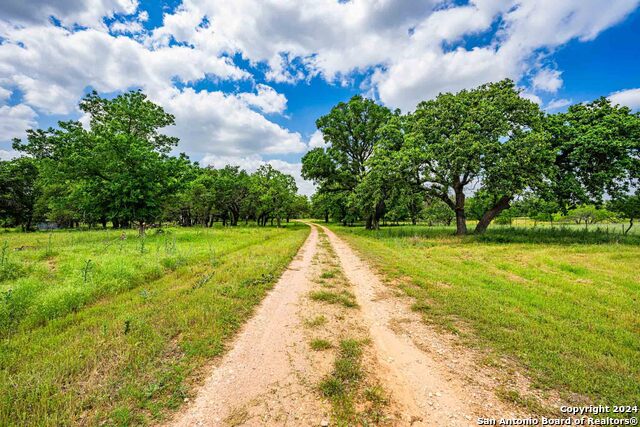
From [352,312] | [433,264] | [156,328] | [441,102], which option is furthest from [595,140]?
[156,328]

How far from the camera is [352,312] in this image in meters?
6.52

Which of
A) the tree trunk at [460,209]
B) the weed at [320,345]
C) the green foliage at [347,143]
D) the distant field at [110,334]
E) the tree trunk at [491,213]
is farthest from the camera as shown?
the green foliage at [347,143]

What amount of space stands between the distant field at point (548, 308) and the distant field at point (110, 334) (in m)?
5.33

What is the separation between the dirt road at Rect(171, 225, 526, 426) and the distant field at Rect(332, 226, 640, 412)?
942 mm

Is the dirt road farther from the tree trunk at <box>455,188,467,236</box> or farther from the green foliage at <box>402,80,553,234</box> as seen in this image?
the tree trunk at <box>455,188,467,236</box>

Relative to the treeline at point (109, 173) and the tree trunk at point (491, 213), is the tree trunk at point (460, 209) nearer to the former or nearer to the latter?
the tree trunk at point (491, 213)

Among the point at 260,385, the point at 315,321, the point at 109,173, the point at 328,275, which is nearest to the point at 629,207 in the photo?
the point at 328,275

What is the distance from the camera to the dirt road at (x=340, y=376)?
3156 mm

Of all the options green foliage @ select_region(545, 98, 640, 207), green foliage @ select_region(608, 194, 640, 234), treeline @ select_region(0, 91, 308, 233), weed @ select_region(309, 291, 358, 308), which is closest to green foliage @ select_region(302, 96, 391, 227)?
treeline @ select_region(0, 91, 308, 233)

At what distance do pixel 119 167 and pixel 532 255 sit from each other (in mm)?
29577

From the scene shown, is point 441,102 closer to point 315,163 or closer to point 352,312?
point 315,163

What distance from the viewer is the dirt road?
316cm

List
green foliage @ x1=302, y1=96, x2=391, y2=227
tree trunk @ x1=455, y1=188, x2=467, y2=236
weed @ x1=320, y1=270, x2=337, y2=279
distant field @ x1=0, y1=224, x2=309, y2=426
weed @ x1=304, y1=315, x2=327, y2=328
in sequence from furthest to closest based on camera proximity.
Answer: green foliage @ x1=302, y1=96, x2=391, y2=227, tree trunk @ x1=455, y1=188, x2=467, y2=236, weed @ x1=320, y1=270, x2=337, y2=279, weed @ x1=304, y1=315, x2=327, y2=328, distant field @ x1=0, y1=224, x2=309, y2=426

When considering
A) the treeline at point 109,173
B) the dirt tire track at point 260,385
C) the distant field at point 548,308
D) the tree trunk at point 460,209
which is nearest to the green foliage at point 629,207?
the tree trunk at point 460,209
